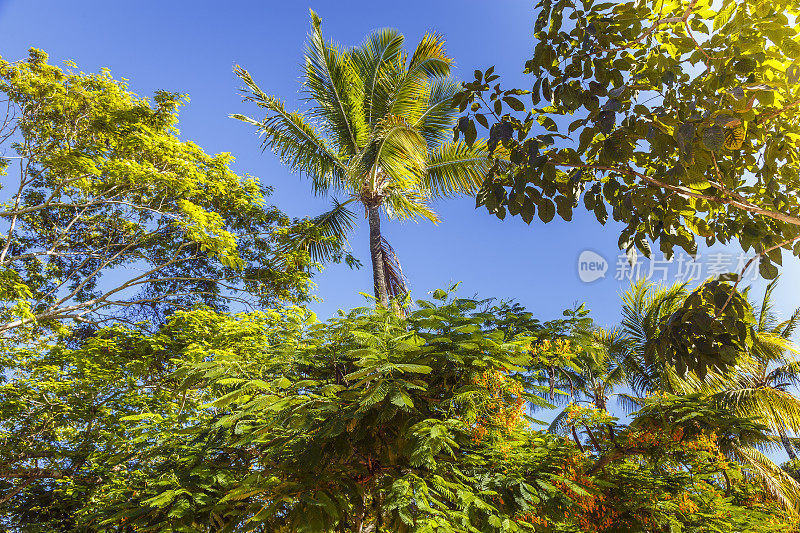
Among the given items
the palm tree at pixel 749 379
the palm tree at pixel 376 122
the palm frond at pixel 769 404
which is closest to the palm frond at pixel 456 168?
the palm tree at pixel 376 122

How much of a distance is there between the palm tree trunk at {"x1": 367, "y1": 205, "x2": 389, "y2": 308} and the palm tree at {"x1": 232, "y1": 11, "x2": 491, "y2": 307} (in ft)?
0.08

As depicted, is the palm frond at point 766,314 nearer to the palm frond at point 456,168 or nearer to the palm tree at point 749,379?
the palm tree at point 749,379

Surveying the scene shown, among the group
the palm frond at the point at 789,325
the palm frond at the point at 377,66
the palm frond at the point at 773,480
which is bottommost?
the palm frond at the point at 773,480

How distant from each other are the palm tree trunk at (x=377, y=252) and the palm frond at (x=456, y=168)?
1343 millimetres

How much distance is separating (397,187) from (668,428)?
669 centimetres

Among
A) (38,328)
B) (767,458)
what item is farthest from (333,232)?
(767,458)

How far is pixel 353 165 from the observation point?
8711mm

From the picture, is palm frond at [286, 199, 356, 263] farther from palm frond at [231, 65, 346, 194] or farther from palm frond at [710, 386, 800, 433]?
palm frond at [710, 386, 800, 433]

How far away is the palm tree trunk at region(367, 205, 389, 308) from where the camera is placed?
8.16 metres

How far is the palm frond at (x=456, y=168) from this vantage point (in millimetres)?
9289

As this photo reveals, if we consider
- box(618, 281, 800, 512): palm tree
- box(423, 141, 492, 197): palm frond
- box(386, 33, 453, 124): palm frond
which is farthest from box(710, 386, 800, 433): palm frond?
box(386, 33, 453, 124): palm frond

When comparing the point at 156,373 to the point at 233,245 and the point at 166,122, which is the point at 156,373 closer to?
the point at 233,245

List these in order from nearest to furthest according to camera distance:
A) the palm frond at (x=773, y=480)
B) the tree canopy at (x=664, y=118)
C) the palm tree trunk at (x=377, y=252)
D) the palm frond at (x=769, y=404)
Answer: the tree canopy at (x=664, y=118) < the palm tree trunk at (x=377, y=252) < the palm frond at (x=773, y=480) < the palm frond at (x=769, y=404)

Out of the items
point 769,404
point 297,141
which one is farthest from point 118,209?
point 769,404
